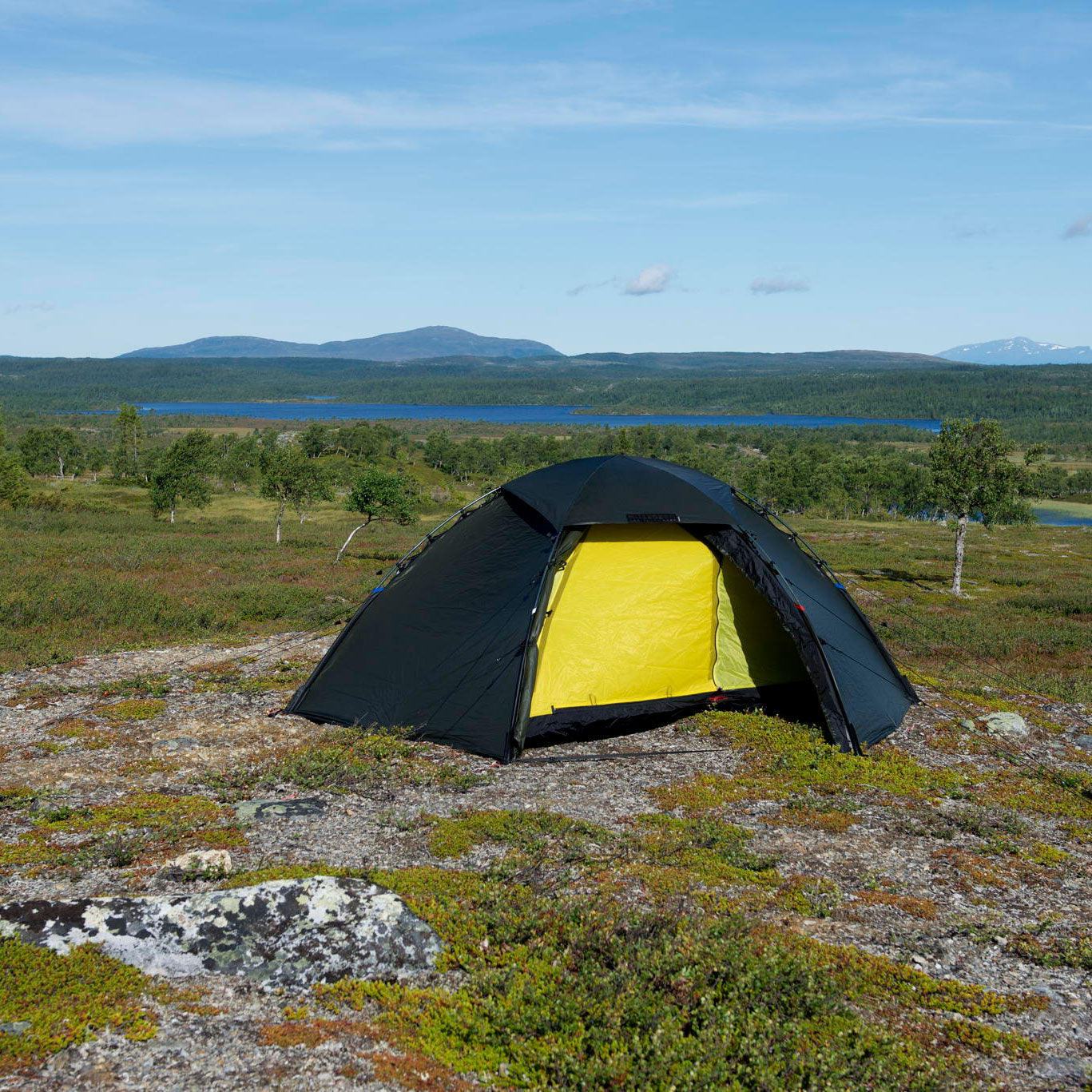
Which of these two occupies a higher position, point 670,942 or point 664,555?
point 664,555

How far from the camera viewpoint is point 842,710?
11.9 metres

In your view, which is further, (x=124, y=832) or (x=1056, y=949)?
(x=124, y=832)

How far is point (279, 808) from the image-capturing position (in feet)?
30.5

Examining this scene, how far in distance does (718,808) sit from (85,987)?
6855 mm

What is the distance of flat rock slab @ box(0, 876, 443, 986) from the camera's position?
239 inches

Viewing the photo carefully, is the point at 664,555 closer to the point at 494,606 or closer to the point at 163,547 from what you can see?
the point at 494,606

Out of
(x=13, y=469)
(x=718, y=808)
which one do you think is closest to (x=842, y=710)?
(x=718, y=808)

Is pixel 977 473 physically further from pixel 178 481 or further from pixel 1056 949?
pixel 178 481

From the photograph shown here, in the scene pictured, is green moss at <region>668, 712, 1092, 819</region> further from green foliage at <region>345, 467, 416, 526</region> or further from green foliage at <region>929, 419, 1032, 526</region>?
green foliage at <region>345, 467, 416, 526</region>

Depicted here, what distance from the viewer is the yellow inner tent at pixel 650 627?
40.9 feet

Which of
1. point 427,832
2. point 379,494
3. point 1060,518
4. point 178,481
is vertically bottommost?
point 1060,518

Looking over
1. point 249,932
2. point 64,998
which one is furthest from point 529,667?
point 64,998

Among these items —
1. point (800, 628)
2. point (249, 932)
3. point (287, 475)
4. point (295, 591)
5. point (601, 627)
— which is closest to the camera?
point (249, 932)

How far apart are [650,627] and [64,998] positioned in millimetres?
9274
